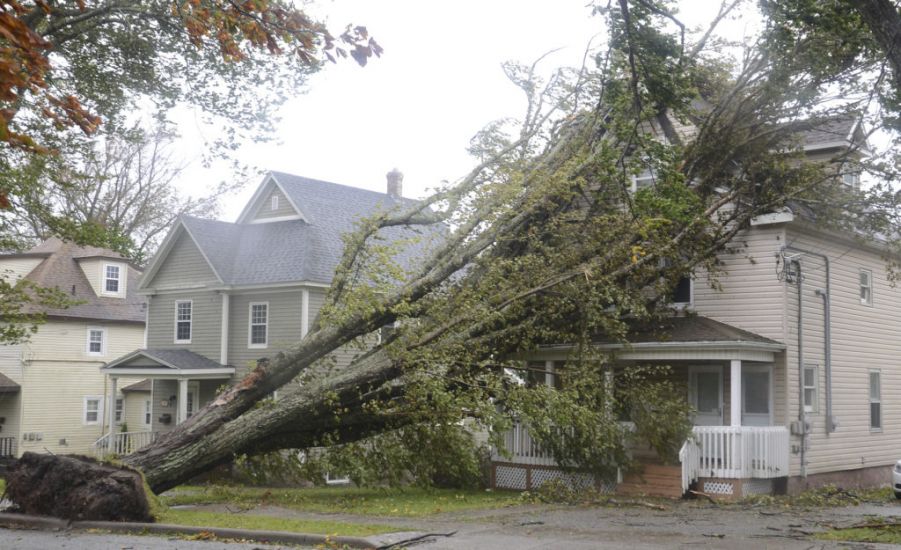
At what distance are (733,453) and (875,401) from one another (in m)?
6.70

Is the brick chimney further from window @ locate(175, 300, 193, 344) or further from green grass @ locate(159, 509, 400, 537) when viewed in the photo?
green grass @ locate(159, 509, 400, 537)

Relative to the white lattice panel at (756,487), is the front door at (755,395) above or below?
above

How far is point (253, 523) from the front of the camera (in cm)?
1249

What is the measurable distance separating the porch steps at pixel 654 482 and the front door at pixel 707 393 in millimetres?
1768

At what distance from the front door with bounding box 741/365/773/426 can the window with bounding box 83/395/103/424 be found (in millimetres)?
24708

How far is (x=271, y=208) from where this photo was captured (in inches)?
1147

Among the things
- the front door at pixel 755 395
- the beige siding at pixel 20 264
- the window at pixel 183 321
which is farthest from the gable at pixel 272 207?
the front door at pixel 755 395

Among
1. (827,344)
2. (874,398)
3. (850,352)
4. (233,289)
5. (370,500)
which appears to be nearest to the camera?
(370,500)

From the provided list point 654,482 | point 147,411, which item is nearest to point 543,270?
point 654,482

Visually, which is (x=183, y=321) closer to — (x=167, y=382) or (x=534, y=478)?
(x=167, y=382)

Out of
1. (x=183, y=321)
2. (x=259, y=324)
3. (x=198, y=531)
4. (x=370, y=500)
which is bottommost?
(x=370, y=500)

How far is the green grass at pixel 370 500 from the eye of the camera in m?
15.8

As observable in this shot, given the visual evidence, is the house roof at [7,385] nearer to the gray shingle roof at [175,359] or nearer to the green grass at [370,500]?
the gray shingle roof at [175,359]

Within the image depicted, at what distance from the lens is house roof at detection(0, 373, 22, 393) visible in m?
32.9
